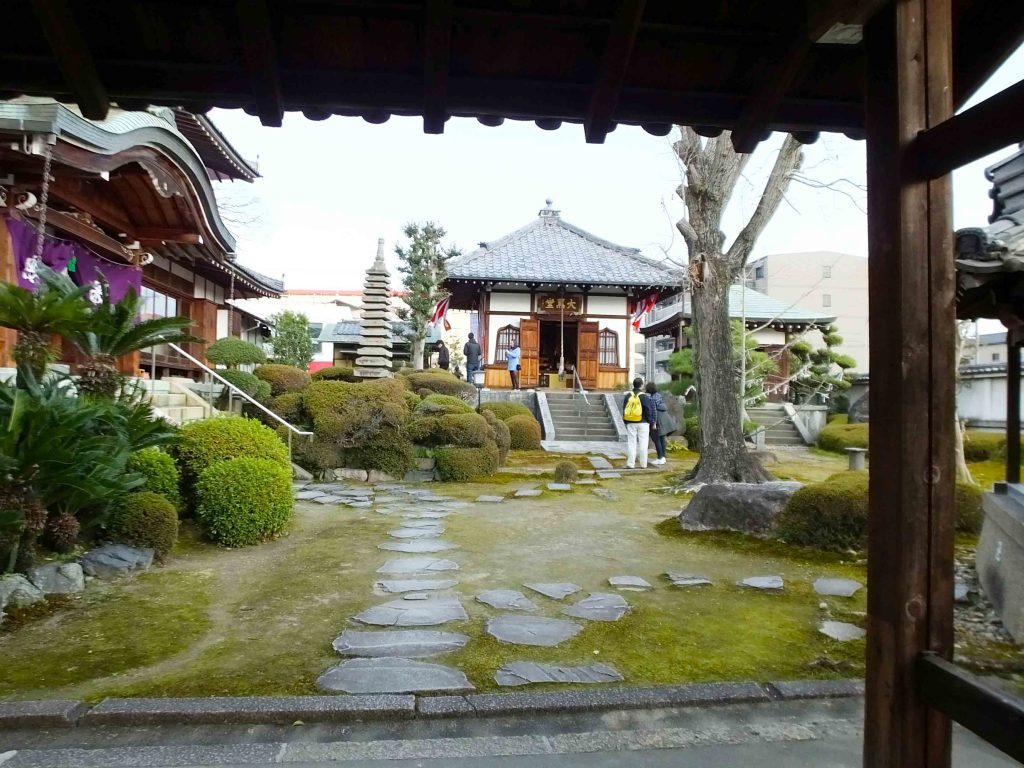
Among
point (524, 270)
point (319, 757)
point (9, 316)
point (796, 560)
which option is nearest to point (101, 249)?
point (9, 316)

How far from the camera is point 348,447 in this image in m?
11.0

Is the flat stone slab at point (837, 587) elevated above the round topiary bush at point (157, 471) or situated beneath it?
situated beneath

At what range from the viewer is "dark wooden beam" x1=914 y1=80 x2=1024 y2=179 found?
1591mm

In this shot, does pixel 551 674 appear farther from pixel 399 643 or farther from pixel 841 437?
pixel 841 437

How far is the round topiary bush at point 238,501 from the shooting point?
618 centimetres

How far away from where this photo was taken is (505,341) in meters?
22.4

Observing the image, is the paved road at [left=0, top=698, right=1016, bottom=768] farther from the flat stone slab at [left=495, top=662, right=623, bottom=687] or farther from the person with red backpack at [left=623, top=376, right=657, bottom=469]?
the person with red backpack at [left=623, top=376, right=657, bottom=469]

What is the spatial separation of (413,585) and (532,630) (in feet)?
4.43

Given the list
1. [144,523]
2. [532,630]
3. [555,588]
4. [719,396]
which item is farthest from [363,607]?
[719,396]

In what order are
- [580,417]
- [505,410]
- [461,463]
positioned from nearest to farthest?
[461,463] < [505,410] < [580,417]

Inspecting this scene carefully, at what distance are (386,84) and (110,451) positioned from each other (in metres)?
3.99

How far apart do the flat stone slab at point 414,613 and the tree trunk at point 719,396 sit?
248 inches

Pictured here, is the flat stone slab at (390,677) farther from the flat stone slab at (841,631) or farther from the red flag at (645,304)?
the red flag at (645,304)

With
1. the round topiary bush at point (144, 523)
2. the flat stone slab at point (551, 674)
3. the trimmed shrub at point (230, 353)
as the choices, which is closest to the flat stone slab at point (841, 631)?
the flat stone slab at point (551, 674)
